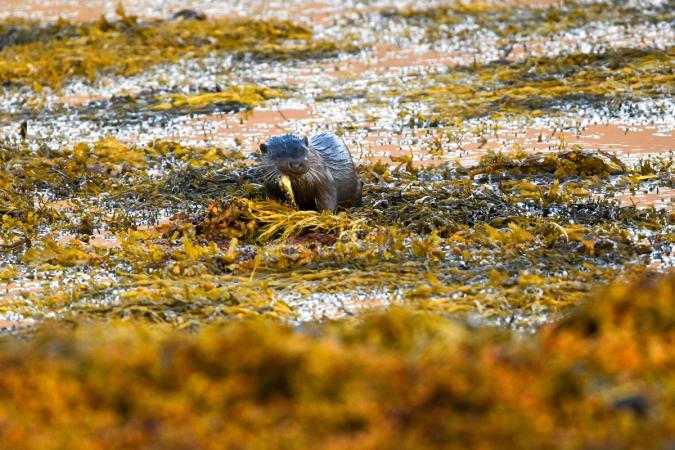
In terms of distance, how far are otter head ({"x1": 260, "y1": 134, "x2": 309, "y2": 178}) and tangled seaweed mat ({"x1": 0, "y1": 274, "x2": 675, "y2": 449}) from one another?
3.46m

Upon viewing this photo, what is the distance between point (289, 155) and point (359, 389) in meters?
4.09

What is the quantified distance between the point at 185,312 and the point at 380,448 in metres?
2.83

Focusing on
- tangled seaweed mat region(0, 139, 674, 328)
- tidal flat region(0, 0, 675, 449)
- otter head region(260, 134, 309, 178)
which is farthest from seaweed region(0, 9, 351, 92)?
otter head region(260, 134, 309, 178)

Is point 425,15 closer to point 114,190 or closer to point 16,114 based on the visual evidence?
point 16,114

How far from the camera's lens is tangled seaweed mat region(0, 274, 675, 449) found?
367cm

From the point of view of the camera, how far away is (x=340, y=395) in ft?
12.7

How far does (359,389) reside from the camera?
388cm

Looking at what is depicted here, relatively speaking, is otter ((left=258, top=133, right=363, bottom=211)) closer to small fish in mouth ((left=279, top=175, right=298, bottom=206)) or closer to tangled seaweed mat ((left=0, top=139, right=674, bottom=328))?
small fish in mouth ((left=279, top=175, right=298, bottom=206))

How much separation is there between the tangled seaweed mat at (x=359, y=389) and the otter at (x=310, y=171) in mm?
3501

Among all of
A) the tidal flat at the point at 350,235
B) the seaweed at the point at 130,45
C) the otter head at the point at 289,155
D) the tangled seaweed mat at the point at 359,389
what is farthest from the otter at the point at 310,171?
the seaweed at the point at 130,45

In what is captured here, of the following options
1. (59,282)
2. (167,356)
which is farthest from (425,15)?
(167,356)

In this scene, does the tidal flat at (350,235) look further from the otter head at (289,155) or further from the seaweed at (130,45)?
the otter head at (289,155)

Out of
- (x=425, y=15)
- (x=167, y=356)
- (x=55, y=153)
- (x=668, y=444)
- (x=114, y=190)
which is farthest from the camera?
(x=425, y=15)

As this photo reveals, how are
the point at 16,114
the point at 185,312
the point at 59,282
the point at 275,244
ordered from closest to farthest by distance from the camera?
the point at 185,312
the point at 59,282
the point at 275,244
the point at 16,114
